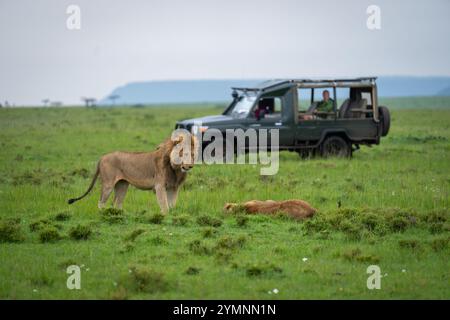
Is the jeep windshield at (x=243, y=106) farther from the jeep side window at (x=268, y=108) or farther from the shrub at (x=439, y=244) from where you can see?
the shrub at (x=439, y=244)

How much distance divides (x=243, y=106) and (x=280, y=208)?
9.83m

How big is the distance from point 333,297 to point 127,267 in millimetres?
2508

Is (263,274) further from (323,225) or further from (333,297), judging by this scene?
(323,225)

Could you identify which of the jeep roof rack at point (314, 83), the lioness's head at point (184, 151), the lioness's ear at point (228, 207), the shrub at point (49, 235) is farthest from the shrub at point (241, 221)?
the jeep roof rack at point (314, 83)

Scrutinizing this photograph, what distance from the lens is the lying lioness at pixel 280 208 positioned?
489 inches

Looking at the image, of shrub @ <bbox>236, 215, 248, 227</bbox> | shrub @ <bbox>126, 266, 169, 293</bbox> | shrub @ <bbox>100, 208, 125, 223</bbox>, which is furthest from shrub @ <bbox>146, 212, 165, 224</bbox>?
shrub @ <bbox>126, 266, 169, 293</bbox>

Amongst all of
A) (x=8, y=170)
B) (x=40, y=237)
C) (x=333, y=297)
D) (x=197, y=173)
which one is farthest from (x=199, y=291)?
Result: (x=8, y=170)

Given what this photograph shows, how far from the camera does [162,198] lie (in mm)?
12945

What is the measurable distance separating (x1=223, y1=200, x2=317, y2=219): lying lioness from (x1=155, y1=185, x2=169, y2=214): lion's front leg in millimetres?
979

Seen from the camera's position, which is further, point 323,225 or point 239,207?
point 239,207

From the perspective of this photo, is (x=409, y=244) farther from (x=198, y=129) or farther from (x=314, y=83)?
(x=314, y=83)

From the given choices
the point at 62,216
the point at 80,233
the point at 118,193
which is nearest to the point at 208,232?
the point at 80,233

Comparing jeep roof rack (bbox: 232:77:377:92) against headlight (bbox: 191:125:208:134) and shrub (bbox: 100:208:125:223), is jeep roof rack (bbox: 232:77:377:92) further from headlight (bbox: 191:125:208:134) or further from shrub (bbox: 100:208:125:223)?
shrub (bbox: 100:208:125:223)

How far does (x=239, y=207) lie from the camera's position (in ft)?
42.3
